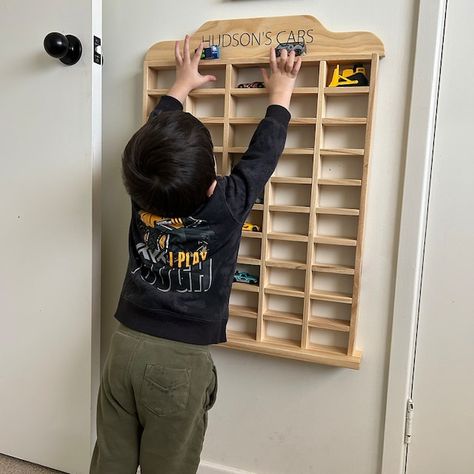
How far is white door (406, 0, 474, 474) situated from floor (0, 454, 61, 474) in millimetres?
1018

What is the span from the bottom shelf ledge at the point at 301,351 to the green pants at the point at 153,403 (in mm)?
155

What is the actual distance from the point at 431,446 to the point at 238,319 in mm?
544

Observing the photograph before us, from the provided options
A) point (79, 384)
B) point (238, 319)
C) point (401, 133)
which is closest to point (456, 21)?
point (401, 133)

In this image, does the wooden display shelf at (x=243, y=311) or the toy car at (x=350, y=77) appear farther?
the wooden display shelf at (x=243, y=311)

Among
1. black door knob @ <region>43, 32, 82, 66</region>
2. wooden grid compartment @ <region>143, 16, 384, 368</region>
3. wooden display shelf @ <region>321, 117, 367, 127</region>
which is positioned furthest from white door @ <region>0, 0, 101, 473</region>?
wooden display shelf @ <region>321, 117, 367, 127</region>

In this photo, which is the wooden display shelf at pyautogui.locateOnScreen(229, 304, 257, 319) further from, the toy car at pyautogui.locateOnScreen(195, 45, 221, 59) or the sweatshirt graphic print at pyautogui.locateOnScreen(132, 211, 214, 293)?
the toy car at pyautogui.locateOnScreen(195, 45, 221, 59)

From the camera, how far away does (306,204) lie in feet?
3.80

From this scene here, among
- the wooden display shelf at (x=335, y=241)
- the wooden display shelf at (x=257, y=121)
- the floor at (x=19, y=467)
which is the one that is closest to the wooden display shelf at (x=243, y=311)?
the wooden display shelf at (x=335, y=241)

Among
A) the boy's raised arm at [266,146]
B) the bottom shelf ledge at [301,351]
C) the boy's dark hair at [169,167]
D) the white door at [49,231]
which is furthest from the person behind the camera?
the white door at [49,231]

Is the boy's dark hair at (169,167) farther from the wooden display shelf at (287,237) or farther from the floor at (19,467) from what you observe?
the floor at (19,467)

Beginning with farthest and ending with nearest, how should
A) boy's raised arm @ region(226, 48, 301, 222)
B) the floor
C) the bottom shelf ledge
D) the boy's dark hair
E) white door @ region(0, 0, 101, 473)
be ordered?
the floor
white door @ region(0, 0, 101, 473)
the bottom shelf ledge
boy's raised arm @ region(226, 48, 301, 222)
the boy's dark hair

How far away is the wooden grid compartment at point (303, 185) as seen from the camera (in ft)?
3.53

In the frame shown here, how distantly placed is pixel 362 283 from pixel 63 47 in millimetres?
900

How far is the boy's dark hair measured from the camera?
0.88 m
